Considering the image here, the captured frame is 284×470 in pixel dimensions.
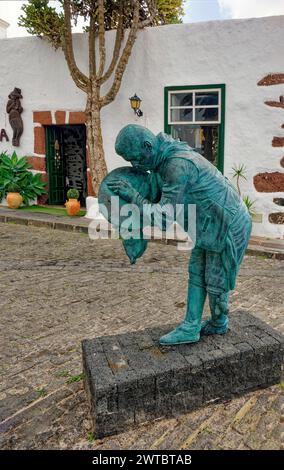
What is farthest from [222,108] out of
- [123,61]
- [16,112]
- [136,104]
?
[16,112]

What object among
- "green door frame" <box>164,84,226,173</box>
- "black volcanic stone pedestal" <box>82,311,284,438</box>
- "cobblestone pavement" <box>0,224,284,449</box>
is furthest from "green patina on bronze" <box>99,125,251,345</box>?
"green door frame" <box>164,84,226,173</box>

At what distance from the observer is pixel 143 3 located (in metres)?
8.84

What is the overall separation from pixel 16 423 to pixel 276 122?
6.74 m

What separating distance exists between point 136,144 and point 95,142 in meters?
6.62

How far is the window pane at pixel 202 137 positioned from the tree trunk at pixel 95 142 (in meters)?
1.56

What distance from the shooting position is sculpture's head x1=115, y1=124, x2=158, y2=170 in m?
2.31

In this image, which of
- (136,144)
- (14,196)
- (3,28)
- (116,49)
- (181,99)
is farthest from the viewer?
(3,28)

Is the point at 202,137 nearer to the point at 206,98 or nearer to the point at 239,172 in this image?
the point at 206,98

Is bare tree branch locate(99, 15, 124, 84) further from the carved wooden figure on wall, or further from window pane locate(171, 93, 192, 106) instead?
the carved wooden figure on wall

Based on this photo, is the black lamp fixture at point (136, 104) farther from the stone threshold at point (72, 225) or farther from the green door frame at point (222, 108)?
the stone threshold at point (72, 225)

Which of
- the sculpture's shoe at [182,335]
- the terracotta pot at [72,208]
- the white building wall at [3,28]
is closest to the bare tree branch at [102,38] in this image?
the terracotta pot at [72,208]

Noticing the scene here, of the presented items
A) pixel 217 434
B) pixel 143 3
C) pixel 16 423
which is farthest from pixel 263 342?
pixel 143 3

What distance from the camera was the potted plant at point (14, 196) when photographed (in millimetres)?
10000

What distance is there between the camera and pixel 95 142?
8.71 meters
